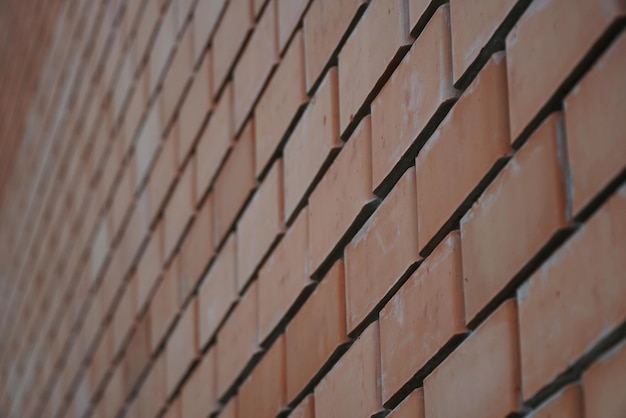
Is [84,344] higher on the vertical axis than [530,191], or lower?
higher

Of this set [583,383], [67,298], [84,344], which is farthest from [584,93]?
[67,298]

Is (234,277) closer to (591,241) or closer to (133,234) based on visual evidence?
(133,234)

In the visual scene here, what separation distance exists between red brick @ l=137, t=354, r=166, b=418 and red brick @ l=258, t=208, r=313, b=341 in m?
0.61

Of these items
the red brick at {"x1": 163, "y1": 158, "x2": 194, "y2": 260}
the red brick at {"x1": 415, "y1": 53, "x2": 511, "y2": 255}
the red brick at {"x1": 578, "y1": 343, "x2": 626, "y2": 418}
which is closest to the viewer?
the red brick at {"x1": 578, "y1": 343, "x2": 626, "y2": 418}

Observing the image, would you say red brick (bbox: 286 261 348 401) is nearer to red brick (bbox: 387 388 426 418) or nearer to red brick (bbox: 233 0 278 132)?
red brick (bbox: 387 388 426 418)

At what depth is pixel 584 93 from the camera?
40.2 inches

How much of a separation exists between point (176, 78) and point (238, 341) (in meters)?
Answer: 0.70

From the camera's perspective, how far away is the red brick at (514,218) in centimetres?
106

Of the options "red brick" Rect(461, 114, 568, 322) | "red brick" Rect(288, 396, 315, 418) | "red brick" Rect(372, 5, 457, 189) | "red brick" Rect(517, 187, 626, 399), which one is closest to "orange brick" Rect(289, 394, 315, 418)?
"red brick" Rect(288, 396, 315, 418)

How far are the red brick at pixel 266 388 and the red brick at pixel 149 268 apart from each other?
23.9 inches

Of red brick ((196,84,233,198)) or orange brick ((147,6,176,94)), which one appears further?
orange brick ((147,6,176,94))

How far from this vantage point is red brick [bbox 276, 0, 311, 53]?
177 centimetres

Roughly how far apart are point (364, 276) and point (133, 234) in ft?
4.28

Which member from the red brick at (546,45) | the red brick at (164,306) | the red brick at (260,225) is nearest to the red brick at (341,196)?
the red brick at (260,225)
